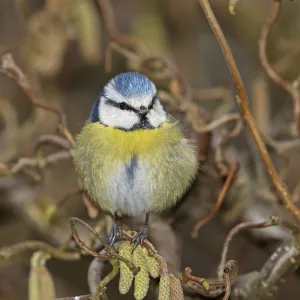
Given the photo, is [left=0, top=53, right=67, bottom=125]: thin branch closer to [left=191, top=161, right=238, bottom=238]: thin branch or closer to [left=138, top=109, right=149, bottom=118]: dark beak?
[left=138, top=109, right=149, bottom=118]: dark beak

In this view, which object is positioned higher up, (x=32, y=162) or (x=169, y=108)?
(x=169, y=108)

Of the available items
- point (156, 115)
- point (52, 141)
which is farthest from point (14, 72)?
point (156, 115)

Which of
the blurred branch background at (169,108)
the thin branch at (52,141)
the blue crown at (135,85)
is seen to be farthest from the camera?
the blurred branch background at (169,108)

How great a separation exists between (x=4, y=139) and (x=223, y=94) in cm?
88

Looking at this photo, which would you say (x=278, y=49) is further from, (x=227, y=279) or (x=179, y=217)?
(x=227, y=279)

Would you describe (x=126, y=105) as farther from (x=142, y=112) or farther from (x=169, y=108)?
(x=169, y=108)

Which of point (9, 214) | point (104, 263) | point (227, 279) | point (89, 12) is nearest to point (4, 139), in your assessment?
point (9, 214)

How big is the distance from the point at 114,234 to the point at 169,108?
0.55 m

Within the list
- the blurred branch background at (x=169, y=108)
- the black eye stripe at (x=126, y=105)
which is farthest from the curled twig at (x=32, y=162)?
the black eye stripe at (x=126, y=105)

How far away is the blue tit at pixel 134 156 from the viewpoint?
2049 millimetres

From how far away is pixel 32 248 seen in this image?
192 cm

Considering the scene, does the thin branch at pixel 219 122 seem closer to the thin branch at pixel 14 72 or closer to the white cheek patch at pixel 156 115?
the white cheek patch at pixel 156 115

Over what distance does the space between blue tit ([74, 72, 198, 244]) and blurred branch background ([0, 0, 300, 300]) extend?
0.12 metres

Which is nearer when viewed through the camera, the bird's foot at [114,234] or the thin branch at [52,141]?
the bird's foot at [114,234]
